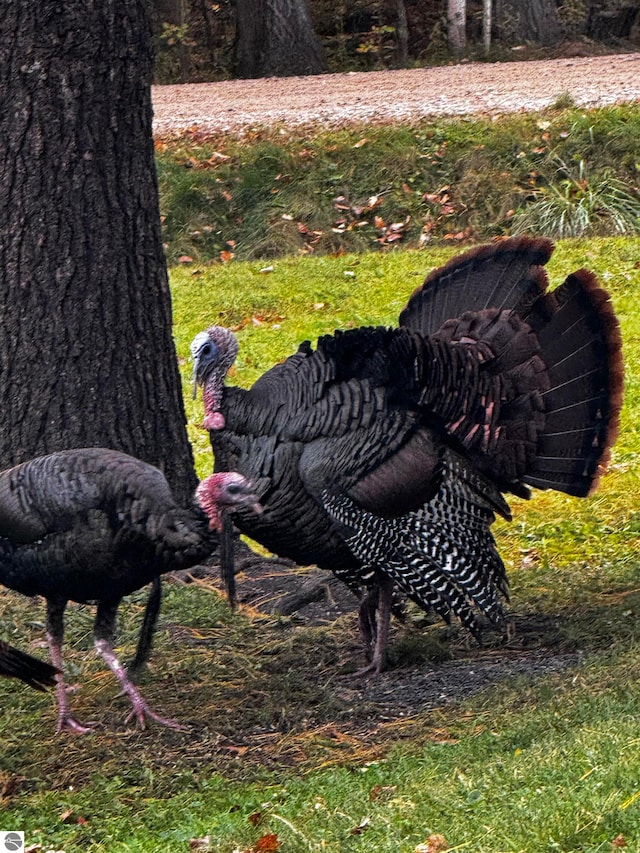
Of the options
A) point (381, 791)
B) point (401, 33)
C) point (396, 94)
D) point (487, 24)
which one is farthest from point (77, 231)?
point (401, 33)

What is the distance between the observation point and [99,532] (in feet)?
15.3

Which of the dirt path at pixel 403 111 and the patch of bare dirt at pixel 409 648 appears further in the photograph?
the dirt path at pixel 403 111

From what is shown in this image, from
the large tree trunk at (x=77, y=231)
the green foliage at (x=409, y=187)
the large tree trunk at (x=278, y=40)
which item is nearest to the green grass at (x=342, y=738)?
the large tree trunk at (x=77, y=231)

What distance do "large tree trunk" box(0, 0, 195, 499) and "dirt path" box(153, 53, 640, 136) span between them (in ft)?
26.6

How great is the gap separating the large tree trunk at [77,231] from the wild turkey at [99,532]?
130cm

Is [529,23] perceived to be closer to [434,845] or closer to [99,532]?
[99,532]

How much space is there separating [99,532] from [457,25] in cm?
1822

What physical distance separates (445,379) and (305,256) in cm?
673

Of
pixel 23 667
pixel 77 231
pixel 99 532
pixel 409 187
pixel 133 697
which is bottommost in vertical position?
pixel 133 697

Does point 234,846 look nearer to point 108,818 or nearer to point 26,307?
point 108,818

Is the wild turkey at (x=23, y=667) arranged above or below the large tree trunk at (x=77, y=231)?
below

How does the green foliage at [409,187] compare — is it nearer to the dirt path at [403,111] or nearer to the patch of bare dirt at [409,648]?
the dirt path at [403,111]

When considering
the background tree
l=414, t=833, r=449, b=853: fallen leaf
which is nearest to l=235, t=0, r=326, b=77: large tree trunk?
the background tree

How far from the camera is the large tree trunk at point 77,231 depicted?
5895 mm
